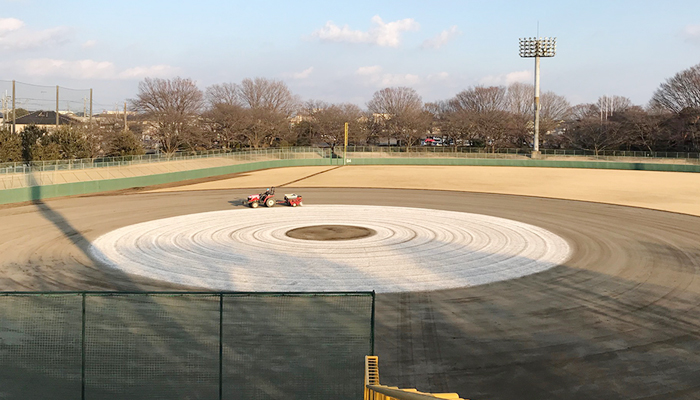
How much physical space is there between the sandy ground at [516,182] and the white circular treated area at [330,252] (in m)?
15.6

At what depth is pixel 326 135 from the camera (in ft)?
336

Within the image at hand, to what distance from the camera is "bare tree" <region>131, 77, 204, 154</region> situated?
3184 inches

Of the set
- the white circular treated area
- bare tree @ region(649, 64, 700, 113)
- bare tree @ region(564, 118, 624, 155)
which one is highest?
bare tree @ region(649, 64, 700, 113)

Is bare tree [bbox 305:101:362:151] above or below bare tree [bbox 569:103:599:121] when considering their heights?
below

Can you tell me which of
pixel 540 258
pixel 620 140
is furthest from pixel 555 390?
pixel 620 140

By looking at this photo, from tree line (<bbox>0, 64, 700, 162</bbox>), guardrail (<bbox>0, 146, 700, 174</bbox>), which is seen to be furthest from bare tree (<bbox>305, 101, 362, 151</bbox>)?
guardrail (<bbox>0, 146, 700, 174</bbox>)

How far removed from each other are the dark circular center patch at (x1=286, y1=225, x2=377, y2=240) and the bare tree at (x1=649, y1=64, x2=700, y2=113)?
7720 cm

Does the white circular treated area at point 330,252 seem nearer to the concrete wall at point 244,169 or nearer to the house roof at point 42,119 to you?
the concrete wall at point 244,169

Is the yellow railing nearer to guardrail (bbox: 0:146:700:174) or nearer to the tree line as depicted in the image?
guardrail (bbox: 0:146:700:174)

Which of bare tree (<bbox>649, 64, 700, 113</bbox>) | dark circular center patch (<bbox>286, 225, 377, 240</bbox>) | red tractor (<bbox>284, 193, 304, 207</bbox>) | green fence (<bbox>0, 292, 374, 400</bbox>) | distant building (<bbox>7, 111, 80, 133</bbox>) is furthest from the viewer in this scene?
distant building (<bbox>7, 111, 80, 133</bbox>)

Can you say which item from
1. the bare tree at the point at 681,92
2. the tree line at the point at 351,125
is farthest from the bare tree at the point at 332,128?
the bare tree at the point at 681,92

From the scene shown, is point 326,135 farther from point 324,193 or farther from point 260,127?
point 324,193

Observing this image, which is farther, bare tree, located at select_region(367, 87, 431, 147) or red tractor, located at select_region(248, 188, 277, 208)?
bare tree, located at select_region(367, 87, 431, 147)

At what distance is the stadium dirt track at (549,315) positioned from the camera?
11102 millimetres
